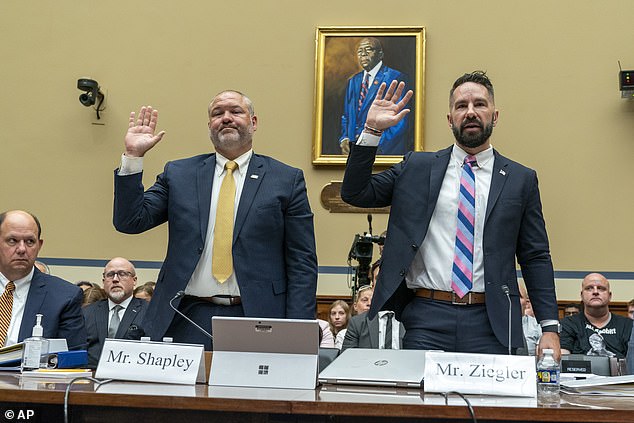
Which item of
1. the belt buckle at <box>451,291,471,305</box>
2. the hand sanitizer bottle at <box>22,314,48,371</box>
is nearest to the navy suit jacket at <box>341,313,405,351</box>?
the belt buckle at <box>451,291,471,305</box>

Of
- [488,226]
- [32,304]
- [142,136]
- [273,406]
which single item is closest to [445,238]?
[488,226]

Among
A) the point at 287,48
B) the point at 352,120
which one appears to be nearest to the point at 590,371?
the point at 352,120

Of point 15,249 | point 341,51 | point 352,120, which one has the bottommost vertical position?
point 15,249

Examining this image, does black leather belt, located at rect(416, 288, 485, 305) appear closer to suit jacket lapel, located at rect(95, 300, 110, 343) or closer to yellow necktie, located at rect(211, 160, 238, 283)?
yellow necktie, located at rect(211, 160, 238, 283)

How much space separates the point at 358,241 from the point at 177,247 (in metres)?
3.89

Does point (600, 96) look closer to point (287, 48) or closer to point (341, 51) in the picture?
point (341, 51)

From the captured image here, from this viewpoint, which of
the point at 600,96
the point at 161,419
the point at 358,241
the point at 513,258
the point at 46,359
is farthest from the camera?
the point at 600,96

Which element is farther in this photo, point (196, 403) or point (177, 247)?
point (177, 247)

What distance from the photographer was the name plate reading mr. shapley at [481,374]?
2.01 metres

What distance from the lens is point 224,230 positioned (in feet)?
10.1

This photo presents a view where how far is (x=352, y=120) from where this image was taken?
8016 mm

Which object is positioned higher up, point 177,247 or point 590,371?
point 177,247

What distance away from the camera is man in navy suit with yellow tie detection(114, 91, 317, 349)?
2.99m

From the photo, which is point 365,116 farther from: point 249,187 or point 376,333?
point 249,187
